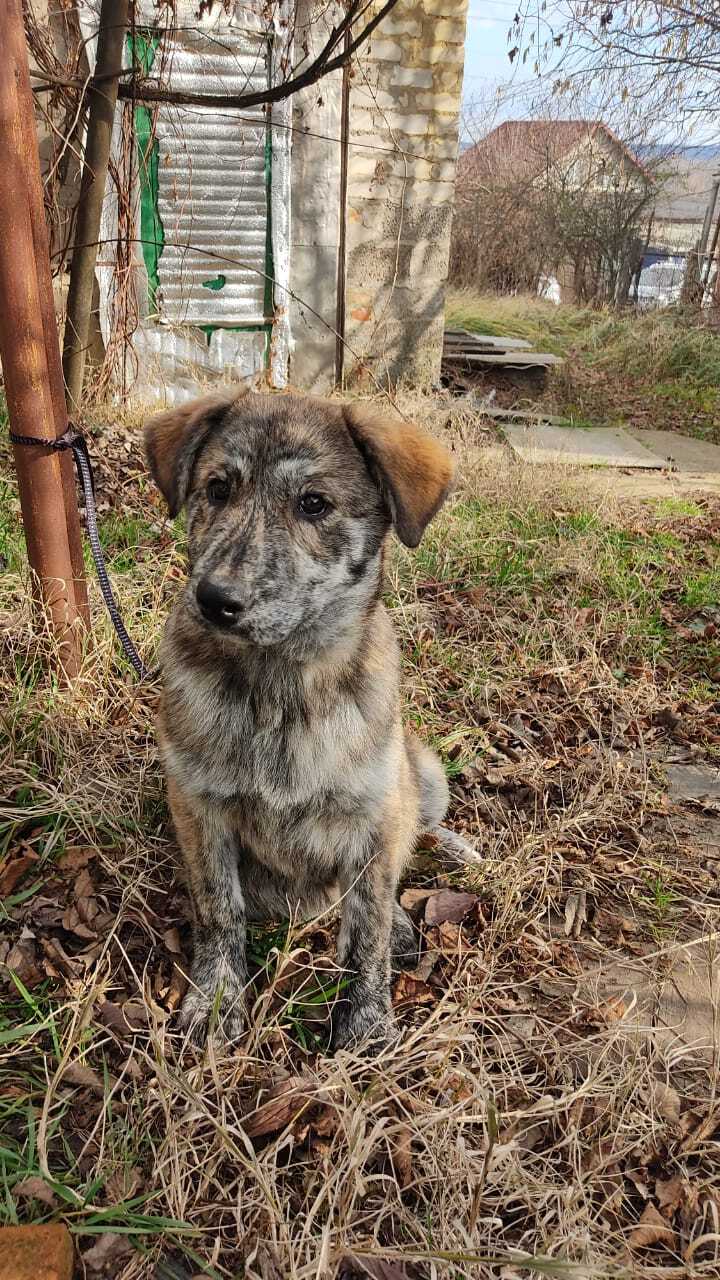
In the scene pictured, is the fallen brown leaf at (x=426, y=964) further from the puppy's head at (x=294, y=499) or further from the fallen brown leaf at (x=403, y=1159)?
the puppy's head at (x=294, y=499)

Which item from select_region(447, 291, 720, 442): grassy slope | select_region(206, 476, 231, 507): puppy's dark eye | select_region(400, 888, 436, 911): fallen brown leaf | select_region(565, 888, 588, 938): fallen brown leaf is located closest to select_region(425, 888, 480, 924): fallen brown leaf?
select_region(400, 888, 436, 911): fallen brown leaf

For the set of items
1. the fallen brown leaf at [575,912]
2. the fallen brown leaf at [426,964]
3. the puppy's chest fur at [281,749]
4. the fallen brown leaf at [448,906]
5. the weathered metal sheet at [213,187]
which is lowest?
the fallen brown leaf at [575,912]

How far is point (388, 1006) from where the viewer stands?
8.62 feet

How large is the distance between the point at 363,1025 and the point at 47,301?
2.82 metres

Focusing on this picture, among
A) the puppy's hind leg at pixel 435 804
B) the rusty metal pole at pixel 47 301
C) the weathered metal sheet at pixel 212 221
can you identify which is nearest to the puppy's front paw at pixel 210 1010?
the puppy's hind leg at pixel 435 804

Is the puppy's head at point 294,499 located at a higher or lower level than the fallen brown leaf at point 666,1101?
higher

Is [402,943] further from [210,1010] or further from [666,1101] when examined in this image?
[666,1101]

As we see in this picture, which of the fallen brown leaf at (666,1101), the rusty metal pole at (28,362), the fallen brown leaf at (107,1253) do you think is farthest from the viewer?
the rusty metal pole at (28,362)

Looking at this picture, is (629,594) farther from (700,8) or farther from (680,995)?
(700,8)

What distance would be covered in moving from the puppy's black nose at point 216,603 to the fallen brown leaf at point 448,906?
147cm

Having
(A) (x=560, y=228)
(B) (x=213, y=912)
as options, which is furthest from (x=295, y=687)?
(A) (x=560, y=228)

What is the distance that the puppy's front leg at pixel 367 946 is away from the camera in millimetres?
2566

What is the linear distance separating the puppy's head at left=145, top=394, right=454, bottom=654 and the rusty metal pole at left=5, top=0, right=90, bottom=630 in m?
1.01

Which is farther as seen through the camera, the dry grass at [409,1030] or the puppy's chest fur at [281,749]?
the puppy's chest fur at [281,749]
